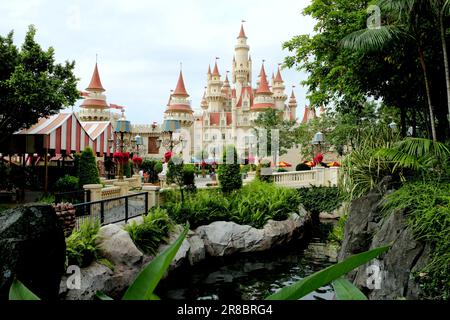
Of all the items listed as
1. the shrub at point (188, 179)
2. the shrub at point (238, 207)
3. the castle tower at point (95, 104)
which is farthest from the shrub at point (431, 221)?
the castle tower at point (95, 104)

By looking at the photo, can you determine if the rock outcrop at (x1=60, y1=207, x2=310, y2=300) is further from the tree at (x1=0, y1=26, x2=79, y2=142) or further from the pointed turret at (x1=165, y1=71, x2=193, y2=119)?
the pointed turret at (x1=165, y1=71, x2=193, y2=119)

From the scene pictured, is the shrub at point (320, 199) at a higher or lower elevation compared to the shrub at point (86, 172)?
lower

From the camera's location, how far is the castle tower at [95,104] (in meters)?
39.8

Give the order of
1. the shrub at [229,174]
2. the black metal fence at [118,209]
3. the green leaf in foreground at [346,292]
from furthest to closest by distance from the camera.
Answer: the shrub at [229,174] → the black metal fence at [118,209] → the green leaf in foreground at [346,292]

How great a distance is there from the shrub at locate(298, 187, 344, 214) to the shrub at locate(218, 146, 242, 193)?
11.8ft

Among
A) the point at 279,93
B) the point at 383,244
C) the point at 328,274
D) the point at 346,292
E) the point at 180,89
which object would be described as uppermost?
the point at 279,93

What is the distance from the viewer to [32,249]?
2.57m

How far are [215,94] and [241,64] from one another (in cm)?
850

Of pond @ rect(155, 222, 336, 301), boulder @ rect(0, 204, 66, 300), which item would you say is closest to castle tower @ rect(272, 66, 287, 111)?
pond @ rect(155, 222, 336, 301)

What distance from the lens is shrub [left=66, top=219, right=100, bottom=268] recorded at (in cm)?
648

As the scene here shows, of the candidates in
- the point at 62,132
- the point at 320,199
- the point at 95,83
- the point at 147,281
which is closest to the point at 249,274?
the point at 320,199

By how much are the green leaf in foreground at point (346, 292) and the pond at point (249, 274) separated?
635 cm

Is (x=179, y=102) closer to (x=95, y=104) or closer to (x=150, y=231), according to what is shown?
(x=95, y=104)

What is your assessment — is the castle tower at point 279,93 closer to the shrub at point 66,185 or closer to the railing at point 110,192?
the shrub at point 66,185
